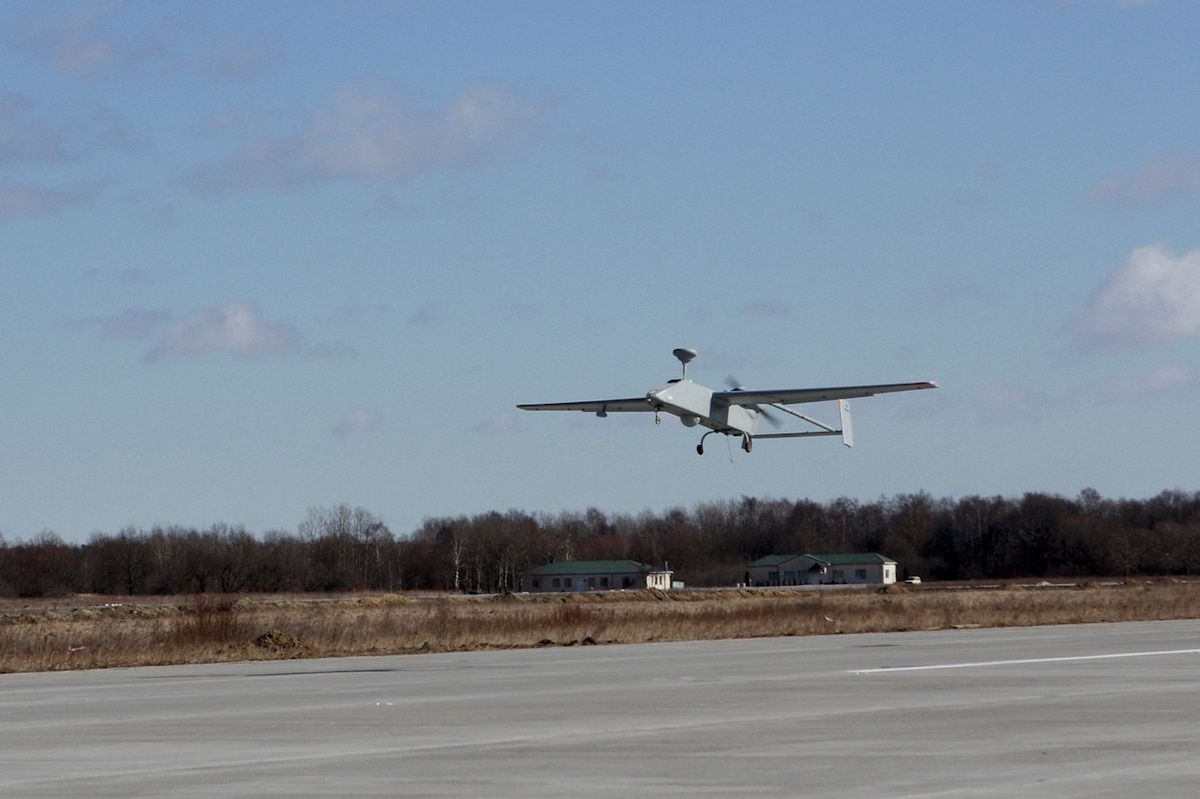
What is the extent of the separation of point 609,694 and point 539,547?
480 ft

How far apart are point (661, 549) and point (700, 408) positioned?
420 ft

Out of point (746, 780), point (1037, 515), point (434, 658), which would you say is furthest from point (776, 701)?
point (1037, 515)

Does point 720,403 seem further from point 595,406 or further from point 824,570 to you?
point 824,570

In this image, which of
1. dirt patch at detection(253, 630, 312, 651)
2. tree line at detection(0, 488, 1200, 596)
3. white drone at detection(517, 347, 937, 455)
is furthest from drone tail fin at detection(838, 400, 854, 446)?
tree line at detection(0, 488, 1200, 596)

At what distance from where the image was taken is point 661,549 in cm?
17438

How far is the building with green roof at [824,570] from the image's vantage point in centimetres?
14562

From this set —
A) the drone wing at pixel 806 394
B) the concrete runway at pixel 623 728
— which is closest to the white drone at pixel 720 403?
the drone wing at pixel 806 394

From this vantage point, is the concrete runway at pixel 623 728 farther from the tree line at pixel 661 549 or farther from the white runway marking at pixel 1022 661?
the tree line at pixel 661 549

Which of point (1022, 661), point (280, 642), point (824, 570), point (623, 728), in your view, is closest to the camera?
point (623, 728)

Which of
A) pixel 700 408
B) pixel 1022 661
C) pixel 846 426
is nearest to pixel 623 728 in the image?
pixel 1022 661

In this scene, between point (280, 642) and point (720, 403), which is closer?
point (280, 642)

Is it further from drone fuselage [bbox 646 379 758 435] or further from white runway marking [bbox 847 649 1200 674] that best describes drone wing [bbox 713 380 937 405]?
white runway marking [bbox 847 649 1200 674]

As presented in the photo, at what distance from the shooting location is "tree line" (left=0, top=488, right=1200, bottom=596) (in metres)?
145

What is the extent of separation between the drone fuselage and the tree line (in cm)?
8848
